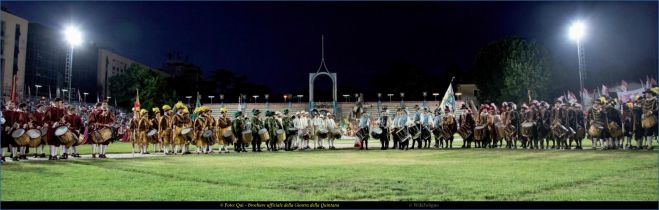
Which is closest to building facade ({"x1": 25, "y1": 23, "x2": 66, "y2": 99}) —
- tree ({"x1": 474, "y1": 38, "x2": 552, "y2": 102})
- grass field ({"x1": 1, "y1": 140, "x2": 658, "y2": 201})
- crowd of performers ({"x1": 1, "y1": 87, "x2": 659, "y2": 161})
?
crowd of performers ({"x1": 1, "y1": 87, "x2": 659, "y2": 161})

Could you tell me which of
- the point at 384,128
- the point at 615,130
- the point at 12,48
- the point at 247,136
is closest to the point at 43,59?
the point at 12,48

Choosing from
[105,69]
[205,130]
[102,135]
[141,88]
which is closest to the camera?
[102,135]

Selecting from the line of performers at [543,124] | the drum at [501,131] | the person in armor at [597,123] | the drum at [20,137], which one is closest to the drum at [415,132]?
the line of performers at [543,124]

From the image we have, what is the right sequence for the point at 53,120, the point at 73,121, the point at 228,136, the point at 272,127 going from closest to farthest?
the point at 53,120 → the point at 73,121 → the point at 228,136 → the point at 272,127

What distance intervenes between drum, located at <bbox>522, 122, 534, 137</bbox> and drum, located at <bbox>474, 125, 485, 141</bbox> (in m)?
1.65

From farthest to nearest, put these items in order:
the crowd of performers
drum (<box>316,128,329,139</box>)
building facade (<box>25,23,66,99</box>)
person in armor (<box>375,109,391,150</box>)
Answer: building facade (<box>25,23,66,99</box>), drum (<box>316,128,329,139</box>), person in armor (<box>375,109,391,150</box>), the crowd of performers

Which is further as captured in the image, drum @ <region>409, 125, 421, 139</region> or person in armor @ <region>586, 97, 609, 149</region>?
drum @ <region>409, 125, 421, 139</region>

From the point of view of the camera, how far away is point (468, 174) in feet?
32.9

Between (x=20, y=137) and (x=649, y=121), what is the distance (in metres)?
19.4

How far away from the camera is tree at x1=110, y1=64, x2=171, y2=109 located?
58.4 meters

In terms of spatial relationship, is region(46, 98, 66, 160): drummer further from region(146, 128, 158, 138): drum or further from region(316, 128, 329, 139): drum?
region(316, 128, 329, 139): drum

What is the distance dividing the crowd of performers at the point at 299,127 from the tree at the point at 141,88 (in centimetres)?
4093

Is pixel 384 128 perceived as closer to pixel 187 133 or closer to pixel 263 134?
pixel 263 134

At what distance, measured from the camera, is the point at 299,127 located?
21.4 metres
